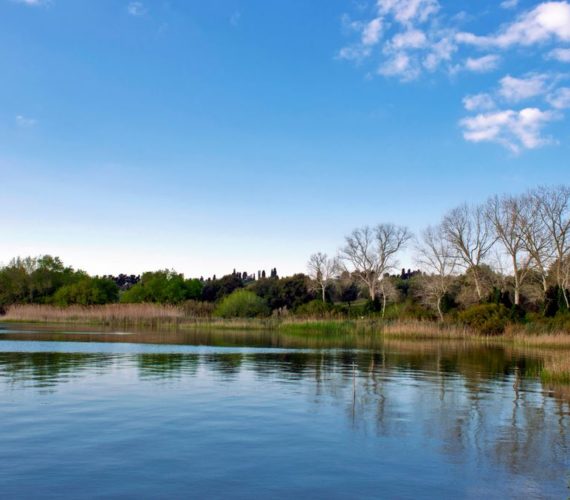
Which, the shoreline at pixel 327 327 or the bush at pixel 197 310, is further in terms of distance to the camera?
the bush at pixel 197 310

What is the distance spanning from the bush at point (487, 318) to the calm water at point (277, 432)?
2485 centimetres

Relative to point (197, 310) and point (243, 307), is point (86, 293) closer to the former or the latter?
point (243, 307)

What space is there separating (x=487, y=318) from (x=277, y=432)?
1796 inches

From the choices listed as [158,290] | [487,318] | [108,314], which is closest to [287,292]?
[158,290]

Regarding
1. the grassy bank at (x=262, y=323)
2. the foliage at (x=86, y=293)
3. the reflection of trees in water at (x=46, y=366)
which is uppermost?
the foliage at (x=86, y=293)

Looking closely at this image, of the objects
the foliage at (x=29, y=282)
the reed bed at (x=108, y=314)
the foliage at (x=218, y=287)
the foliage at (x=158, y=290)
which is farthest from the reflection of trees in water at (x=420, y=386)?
the foliage at (x=218, y=287)

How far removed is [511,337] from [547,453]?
42.0m

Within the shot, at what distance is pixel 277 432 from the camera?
15.9m

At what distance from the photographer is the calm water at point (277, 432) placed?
11531 millimetres

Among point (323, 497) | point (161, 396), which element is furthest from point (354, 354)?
point (323, 497)

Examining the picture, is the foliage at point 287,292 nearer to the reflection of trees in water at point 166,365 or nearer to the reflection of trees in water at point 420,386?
the reflection of trees in water at point 420,386

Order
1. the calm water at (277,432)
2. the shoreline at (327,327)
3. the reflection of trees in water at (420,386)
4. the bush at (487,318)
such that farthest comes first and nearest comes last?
1. the bush at (487,318)
2. the shoreline at (327,327)
3. the reflection of trees in water at (420,386)
4. the calm water at (277,432)

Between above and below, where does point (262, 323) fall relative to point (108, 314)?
below

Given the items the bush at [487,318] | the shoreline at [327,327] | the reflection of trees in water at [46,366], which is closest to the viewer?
the reflection of trees in water at [46,366]
